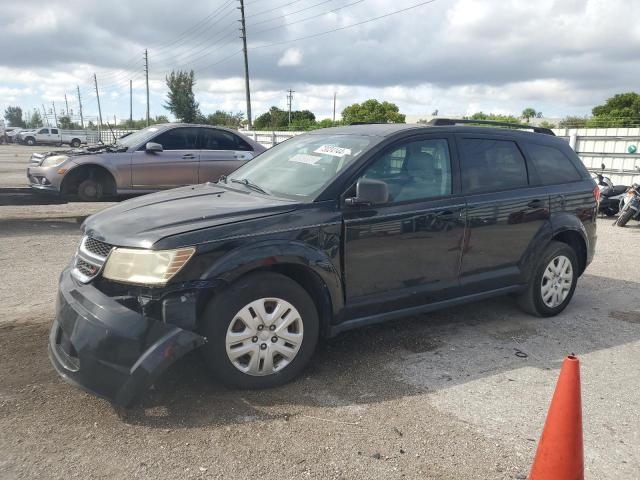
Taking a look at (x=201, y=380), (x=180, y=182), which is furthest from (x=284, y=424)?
(x=180, y=182)

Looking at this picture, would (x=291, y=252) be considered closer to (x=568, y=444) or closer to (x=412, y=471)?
(x=412, y=471)

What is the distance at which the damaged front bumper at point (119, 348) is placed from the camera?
118 inches

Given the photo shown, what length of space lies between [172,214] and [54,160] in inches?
278

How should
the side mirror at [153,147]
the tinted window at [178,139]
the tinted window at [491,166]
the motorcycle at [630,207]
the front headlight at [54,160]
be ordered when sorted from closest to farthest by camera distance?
1. the tinted window at [491,166]
2. the front headlight at [54,160]
3. the side mirror at [153,147]
4. the tinted window at [178,139]
5. the motorcycle at [630,207]

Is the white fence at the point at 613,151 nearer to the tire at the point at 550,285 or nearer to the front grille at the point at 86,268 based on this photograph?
the tire at the point at 550,285

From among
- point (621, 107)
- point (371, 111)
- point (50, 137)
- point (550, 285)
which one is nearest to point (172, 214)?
point (550, 285)

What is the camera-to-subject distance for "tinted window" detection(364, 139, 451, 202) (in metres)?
4.07

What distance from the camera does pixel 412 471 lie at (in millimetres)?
2770

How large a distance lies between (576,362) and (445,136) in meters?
2.43

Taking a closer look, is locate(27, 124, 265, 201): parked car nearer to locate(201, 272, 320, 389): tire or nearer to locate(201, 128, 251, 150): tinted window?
locate(201, 128, 251, 150): tinted window

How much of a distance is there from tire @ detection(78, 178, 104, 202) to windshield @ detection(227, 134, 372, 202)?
5.60 metres

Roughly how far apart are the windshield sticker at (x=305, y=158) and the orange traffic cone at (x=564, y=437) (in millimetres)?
2411

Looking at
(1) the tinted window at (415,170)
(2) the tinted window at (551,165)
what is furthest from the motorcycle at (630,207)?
(1) the tinted window at (415,170)

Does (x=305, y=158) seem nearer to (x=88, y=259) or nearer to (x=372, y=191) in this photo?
(x=372, y=191)
